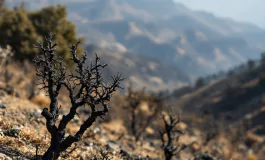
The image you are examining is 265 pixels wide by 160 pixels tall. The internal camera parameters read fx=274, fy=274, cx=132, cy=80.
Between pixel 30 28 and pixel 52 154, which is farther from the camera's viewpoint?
pixel 30 28

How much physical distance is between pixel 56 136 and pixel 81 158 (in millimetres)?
3018

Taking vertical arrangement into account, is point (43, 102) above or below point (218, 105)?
below

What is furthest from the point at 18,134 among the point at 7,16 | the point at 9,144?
the point at 7,16

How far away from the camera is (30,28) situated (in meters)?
38.8

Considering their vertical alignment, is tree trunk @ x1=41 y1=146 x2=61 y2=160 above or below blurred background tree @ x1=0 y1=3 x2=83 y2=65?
below

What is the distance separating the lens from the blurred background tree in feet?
124

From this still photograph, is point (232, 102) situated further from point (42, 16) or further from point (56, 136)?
point (56, 136)

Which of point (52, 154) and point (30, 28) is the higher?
point (30, 28)

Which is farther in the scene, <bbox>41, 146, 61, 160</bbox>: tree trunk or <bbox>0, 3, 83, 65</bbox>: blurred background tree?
<bbox>0, 3, 83, 65</bbox>: blurred background tree

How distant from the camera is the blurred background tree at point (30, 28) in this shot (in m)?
37.8

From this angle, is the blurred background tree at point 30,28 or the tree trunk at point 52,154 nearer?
the tree trunk at point 52,154

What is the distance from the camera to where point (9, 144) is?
10.6m

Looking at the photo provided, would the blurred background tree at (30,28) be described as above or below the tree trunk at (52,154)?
above

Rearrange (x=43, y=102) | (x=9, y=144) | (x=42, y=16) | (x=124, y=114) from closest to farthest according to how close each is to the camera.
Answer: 1. (x=9, y=144)
2. (x=43, y=102)
3. (x=42, y=16)
4. (x=124, y=114)
